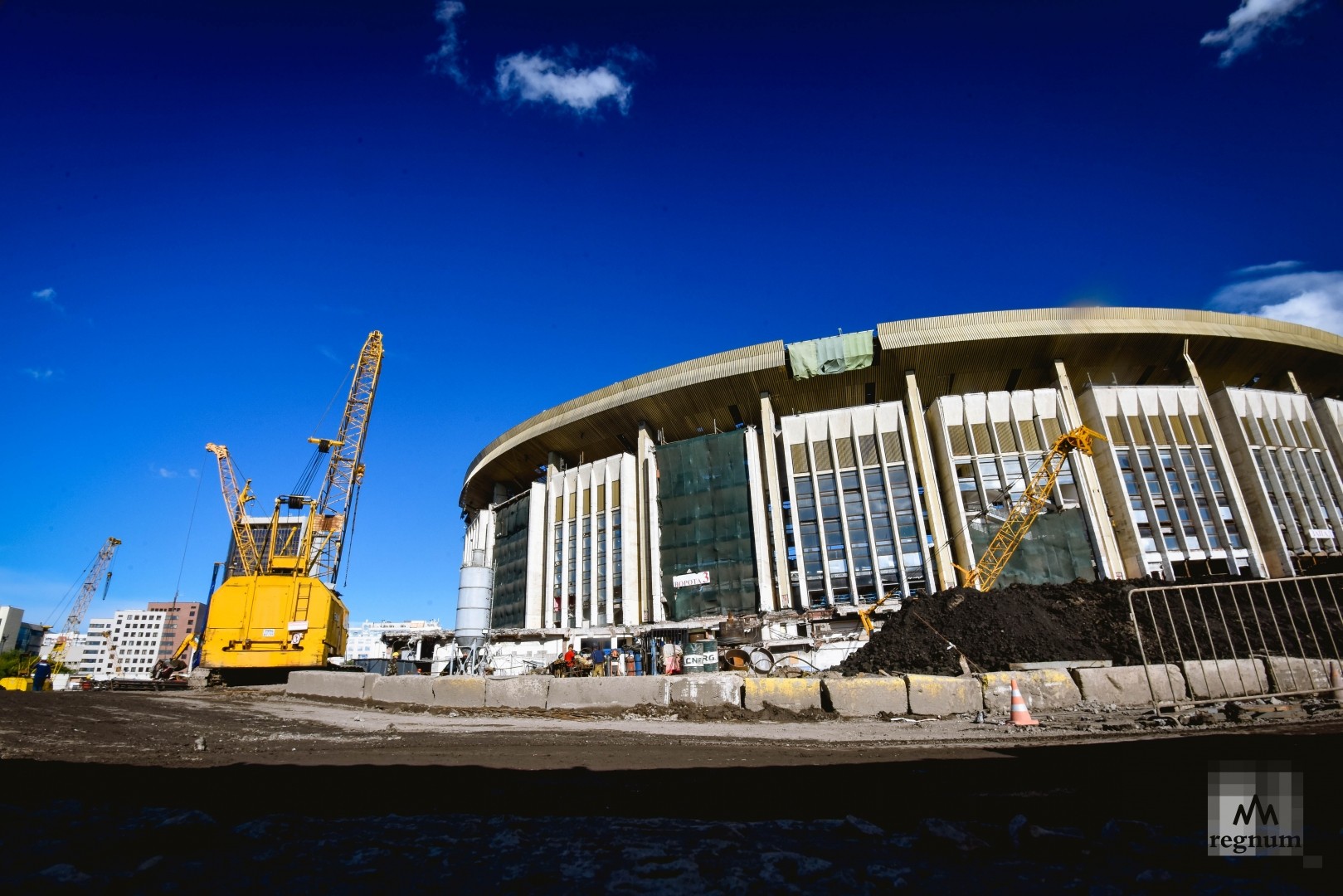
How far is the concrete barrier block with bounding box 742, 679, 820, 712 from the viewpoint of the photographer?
10797 mm

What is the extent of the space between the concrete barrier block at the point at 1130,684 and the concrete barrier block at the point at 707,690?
228 inches

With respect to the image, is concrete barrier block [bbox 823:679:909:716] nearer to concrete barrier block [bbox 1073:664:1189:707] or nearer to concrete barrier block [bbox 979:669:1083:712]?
concrete barrier block [bbox 979:669:1083:712]

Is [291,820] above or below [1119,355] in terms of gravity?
below

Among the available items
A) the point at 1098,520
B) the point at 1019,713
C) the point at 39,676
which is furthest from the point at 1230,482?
the point at 39,676

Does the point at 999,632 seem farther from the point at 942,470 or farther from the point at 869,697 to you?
the point at 942,470

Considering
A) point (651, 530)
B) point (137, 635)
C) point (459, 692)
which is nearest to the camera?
point (459, 692)

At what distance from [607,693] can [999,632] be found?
1336cm

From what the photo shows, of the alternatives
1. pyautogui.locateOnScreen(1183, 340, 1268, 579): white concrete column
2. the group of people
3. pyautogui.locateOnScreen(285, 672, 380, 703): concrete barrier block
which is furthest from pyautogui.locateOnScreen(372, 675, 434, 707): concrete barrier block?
pyautogui.locateOnScreen(1183, 340, 1268, 579): white concrete column

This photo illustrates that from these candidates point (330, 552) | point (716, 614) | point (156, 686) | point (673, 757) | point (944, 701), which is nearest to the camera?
point (673, 757)

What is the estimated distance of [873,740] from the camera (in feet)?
25.8

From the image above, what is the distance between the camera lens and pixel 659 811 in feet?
12.8

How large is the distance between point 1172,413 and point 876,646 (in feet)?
95.3

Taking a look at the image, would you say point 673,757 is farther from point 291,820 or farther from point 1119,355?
point 1119,355

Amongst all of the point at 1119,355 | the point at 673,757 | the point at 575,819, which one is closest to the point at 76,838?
the point at 575,819
